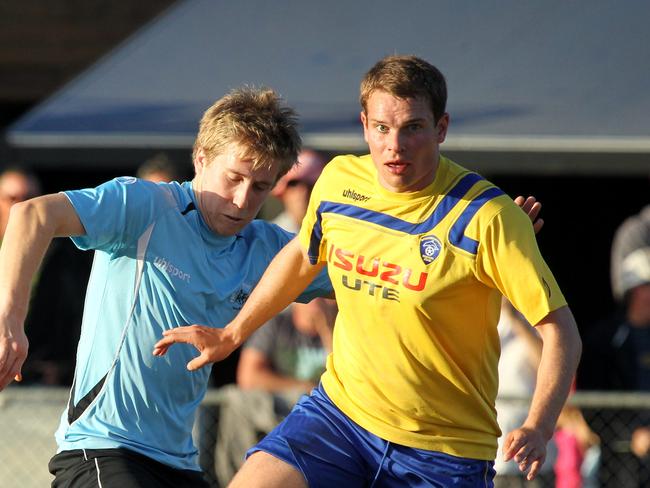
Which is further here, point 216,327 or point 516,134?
point 516,134

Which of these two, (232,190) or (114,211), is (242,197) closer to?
(232,190)

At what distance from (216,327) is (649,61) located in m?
→ 6.52

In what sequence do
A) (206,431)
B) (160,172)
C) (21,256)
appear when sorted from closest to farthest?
(21,256), (160,172), (206,431)

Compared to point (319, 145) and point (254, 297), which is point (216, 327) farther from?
point (319, 145)

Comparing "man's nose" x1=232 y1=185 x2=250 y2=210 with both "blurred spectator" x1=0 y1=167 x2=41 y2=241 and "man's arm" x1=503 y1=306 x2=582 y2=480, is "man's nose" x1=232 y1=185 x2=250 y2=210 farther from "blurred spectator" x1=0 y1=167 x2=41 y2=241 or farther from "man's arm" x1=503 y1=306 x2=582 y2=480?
"blurred spectator" x1=0 y1=167 x2=41 y2=241

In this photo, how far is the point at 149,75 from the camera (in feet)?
34.7

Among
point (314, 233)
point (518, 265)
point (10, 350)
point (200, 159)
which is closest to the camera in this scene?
point (10, 350)

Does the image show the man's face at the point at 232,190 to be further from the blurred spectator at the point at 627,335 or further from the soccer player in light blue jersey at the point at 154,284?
the blurred spectator at the point at 627,335

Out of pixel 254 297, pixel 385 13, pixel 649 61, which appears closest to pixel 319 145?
pixel 385 13

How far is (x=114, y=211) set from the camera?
4441 mm

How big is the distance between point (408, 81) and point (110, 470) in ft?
5.42

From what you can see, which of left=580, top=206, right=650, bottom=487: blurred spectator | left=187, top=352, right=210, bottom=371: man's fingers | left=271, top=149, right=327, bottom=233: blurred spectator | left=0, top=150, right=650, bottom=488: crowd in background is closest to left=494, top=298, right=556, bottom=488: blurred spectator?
left=0, top=150, right=650, bottom=488: crowd in background

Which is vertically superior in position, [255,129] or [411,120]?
[411,120]

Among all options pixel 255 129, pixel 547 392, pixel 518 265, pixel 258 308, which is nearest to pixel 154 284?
pixel 258 308
